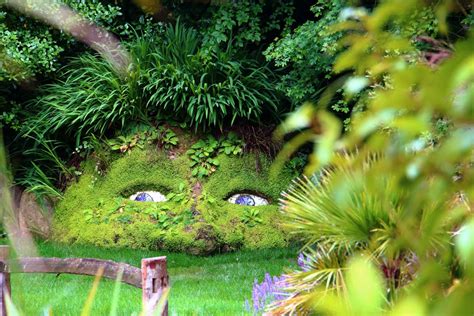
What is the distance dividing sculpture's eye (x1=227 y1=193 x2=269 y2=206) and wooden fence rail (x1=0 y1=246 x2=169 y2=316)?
5.83m

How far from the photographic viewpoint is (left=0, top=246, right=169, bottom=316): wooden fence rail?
144 inches

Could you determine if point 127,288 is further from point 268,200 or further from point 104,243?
point 268,200

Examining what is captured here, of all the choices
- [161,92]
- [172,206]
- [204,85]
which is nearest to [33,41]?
[161,92]

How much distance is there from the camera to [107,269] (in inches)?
160

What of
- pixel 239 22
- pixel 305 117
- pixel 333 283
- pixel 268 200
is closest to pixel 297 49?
pixel 239 22

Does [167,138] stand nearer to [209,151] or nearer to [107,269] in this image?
[209,151]

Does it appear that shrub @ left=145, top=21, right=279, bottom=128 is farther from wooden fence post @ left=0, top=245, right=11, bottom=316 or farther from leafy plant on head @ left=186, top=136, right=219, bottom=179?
wooden fence post @ left=0, top=245, right=11, bottom=316

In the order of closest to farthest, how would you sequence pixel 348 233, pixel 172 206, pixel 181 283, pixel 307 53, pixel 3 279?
1. pixel 348 233
2. pixel 3 279
3. pixel 181 283
4. pixel 307 53
5. pixel 172 206

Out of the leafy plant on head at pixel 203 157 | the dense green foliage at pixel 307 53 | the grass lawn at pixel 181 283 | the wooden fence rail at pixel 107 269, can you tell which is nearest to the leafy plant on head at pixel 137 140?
the leafy plant on head at pixel 203 157

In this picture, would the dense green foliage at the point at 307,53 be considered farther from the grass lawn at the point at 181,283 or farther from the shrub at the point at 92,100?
the grass lawn at the point at 181,283

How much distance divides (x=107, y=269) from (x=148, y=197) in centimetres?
601

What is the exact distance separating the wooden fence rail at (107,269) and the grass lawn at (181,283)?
965 millimetres

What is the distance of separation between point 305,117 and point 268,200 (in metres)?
9.29

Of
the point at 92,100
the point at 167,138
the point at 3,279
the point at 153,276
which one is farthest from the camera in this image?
the point at 92,100
